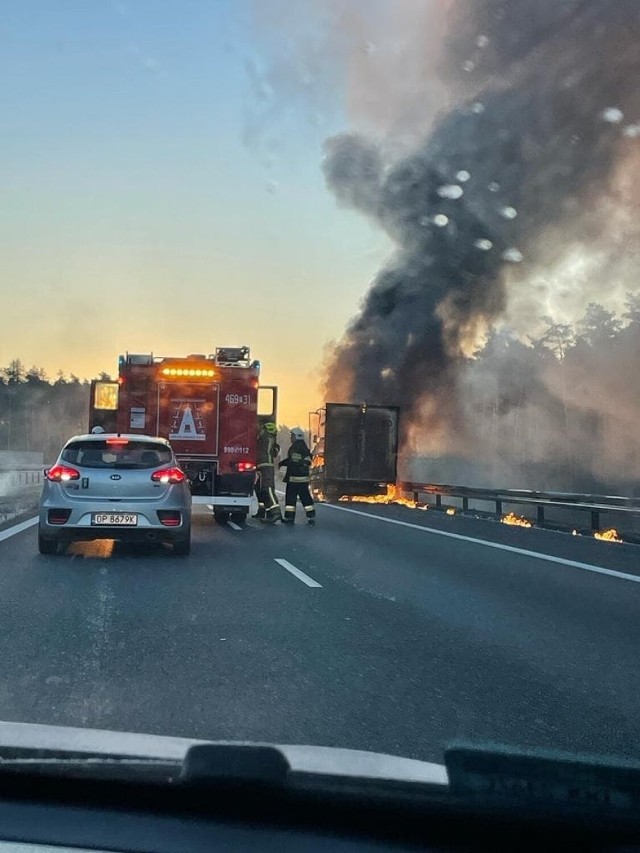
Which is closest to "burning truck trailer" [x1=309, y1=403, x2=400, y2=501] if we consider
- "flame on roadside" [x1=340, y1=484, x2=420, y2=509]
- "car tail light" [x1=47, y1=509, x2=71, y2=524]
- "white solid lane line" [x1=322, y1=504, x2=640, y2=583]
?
"flame on roadside" [x1=340, y1=484, x2=420, y2=509]

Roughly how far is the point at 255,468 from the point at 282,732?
45.0 feet

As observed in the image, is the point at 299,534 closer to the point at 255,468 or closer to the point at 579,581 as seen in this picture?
the point at 255,468

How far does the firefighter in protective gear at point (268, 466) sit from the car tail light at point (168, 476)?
5.73m

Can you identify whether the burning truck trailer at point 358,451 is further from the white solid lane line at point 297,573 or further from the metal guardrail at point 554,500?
the white solid lane line at point 297,573

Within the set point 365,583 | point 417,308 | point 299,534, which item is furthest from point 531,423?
point 365,583

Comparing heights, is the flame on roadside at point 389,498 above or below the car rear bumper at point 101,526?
below

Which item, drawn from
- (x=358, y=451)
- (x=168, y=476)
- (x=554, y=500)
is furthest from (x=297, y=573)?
(x=358, y=451)

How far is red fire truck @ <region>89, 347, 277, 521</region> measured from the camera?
18.3 metres

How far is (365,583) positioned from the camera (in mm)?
10281

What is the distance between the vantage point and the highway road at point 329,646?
500 cm

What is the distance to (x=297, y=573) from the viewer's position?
10.9m

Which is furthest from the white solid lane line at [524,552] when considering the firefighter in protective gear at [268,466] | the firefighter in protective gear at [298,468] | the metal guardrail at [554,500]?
the firefighter in protective gear at [268,466]

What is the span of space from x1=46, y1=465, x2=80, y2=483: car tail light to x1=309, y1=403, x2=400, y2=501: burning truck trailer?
50.0 ft

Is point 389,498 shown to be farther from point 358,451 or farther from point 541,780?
point 541,780
